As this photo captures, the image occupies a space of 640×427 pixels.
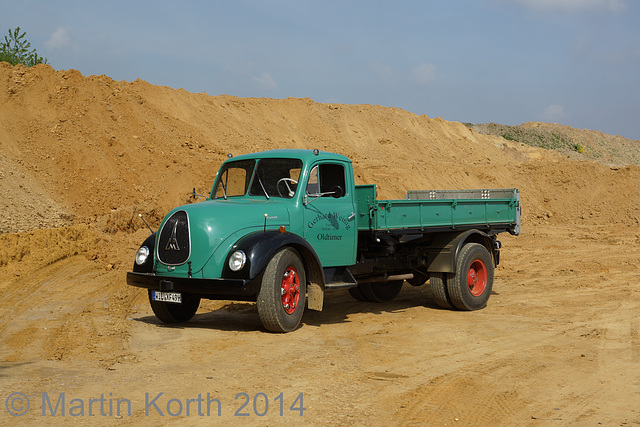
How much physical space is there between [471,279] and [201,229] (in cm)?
507

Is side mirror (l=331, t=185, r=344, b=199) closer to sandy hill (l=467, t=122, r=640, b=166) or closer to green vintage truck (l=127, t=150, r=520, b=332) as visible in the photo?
green vintage truck (l=127, t=150, r=520, b=332)

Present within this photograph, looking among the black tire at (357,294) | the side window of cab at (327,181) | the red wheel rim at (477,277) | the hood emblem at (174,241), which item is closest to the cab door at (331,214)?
the side window of cab at (327,181)

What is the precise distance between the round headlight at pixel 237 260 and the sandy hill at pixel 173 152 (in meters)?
7.50

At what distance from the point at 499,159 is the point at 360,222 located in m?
36.7

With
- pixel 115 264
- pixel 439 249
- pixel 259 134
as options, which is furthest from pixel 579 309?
pixel 259 134

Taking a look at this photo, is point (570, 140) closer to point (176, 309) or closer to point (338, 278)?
point (338, 278)

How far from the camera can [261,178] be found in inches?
358

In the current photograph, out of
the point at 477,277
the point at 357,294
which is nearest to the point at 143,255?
the point at 357,294

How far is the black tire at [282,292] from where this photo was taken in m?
7.73

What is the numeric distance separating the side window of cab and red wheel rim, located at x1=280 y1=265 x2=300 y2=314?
1.27 m

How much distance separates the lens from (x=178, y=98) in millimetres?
31109

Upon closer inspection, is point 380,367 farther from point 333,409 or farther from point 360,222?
point 360,222

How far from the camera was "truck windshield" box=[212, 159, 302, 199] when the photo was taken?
8898 millimetres

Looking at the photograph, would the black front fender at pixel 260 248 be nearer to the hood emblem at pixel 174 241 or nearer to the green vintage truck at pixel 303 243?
the green vintage truck at pixel 303 243
